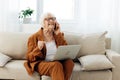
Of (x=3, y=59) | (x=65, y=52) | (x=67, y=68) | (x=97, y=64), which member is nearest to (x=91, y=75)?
(x=97, y=64)

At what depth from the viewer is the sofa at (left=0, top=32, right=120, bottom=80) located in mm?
Result: 2943

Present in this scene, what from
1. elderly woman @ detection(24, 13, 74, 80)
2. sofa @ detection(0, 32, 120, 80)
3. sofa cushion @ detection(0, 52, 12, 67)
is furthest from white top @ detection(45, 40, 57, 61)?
sofa cushion @ detection(0, 52, 12, 67)

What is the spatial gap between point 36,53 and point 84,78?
0.69 m

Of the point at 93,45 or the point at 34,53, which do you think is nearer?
the point at 34,53

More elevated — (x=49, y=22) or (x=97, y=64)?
(x=49, y=22)

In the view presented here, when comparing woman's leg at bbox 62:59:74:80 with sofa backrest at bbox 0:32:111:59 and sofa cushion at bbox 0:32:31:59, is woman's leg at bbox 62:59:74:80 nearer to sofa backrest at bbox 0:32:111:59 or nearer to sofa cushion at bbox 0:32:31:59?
sofa backrest at bbox 0:32:111:59

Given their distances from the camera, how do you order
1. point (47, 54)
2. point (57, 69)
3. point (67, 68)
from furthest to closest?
1. point (47, 54)
2. point (67, 68)
3. point (57, 69)

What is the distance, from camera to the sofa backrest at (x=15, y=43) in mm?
3445

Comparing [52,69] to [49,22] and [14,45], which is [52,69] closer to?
[49,22]

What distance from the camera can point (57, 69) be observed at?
274 cm

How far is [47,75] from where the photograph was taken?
282 cm

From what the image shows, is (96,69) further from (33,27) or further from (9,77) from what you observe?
(33,27)

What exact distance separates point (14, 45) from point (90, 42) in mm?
1129

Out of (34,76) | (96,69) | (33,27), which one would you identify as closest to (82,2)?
(33,27)
